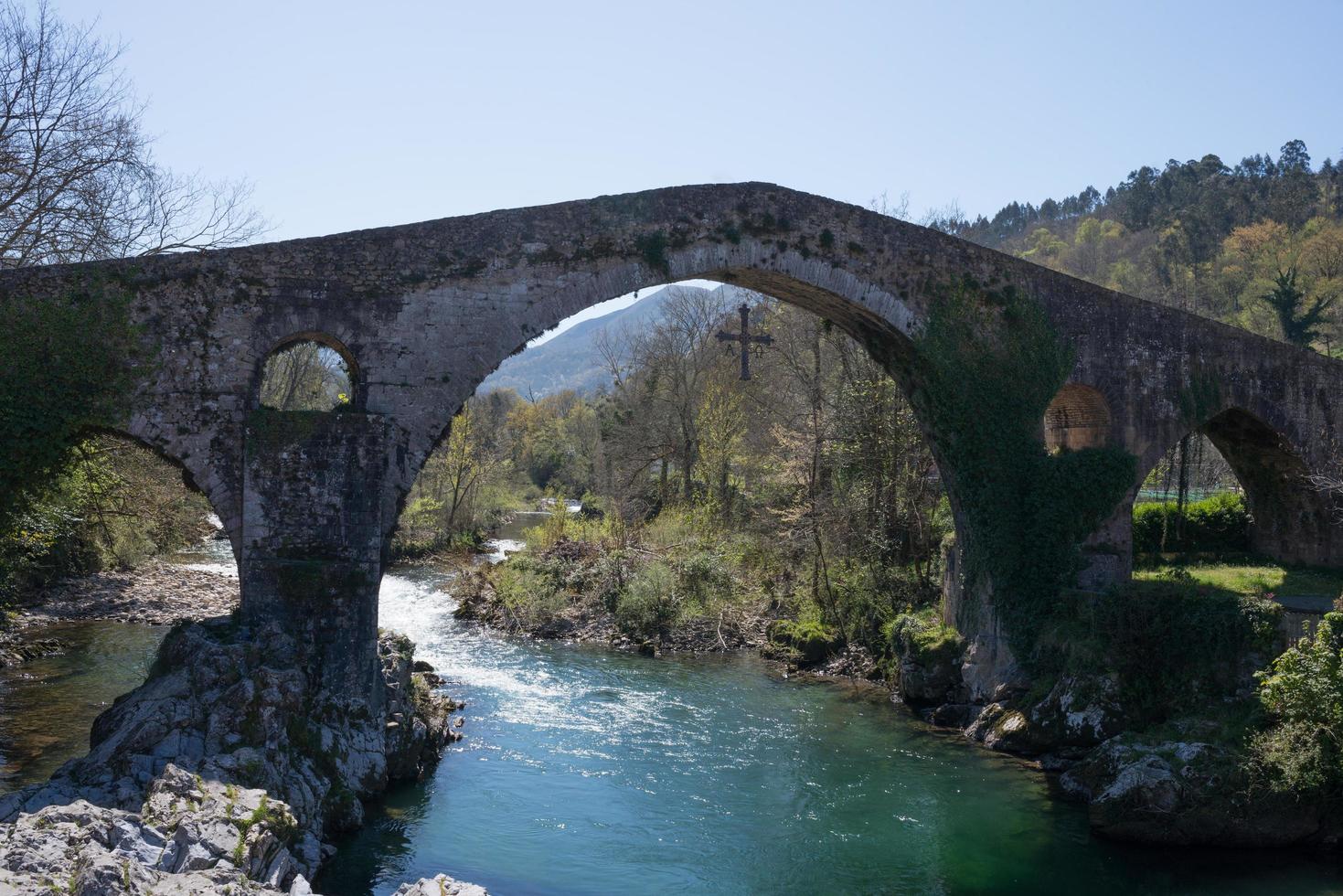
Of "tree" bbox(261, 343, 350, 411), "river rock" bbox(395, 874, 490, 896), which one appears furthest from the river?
"tree" bbox(261, 343, 350, 411)

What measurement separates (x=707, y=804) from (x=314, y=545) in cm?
525

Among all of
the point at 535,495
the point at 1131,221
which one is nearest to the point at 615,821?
the point at 535,495

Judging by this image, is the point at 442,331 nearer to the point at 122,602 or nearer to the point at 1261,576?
the point at 122,602

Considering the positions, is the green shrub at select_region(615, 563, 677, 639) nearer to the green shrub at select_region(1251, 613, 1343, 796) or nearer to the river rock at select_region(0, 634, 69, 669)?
the river rock at select_region(0, 634, 69, 669)

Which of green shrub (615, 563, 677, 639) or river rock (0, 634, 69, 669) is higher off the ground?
green shrub (615, 563, 677, 639)

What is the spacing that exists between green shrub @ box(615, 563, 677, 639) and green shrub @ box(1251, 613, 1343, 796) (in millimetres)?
11227

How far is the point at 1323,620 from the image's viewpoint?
436 inches

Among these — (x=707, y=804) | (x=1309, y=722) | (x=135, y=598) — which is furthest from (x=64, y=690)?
(x=1309, y=722)

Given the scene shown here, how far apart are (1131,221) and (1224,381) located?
138 ft

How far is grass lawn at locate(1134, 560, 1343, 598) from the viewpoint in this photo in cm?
1561

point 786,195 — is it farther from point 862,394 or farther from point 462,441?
point 462,441

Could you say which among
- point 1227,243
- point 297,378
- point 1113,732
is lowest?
point 1113,732

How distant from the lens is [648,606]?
20.5 metres

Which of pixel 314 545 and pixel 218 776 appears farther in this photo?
pixel 314 545
